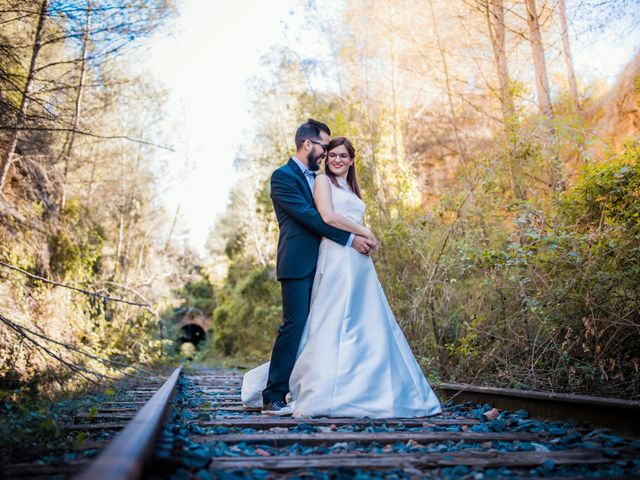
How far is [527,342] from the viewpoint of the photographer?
14.7ft

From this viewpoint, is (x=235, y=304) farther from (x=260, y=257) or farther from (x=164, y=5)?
(x=164, y=5)

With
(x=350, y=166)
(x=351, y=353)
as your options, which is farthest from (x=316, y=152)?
(x=351, y=353)

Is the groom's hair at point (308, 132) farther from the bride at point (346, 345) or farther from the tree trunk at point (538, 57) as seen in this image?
the tree trunk at point (538, 57)

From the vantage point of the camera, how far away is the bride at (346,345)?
11.6 feet

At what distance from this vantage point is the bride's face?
4.27m

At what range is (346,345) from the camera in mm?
3707

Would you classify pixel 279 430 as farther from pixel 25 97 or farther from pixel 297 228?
pixel 25 97

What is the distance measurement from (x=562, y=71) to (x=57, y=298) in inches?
609

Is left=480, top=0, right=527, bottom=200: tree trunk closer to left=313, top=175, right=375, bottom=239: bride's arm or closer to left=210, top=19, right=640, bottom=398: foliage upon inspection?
left=210, top=19, right=640, bottom=398: foliage

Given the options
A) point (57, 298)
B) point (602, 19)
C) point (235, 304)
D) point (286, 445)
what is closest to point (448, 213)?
point (602, 19)

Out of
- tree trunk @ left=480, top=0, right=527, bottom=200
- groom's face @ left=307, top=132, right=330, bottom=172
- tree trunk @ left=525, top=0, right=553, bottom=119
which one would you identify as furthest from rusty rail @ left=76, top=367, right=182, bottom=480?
tree trunk @ left=525, top=0, right=553, bottom=119

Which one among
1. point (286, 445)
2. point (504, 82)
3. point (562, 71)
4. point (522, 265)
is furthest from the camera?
Answer: point (562, 71)

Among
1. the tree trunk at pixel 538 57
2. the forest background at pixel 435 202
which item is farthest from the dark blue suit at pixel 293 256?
the tree trunk at pixel 538 57

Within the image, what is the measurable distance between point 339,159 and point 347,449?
242cm
